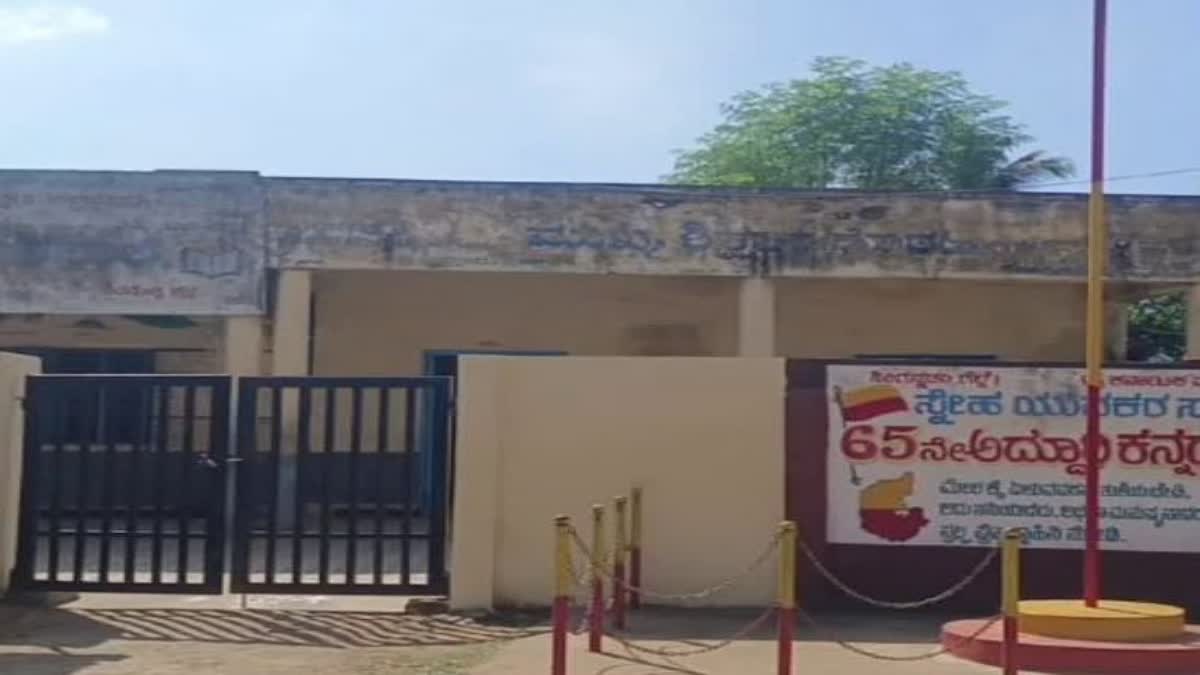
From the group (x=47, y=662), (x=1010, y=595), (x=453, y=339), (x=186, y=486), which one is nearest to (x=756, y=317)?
(x=453, y=339)

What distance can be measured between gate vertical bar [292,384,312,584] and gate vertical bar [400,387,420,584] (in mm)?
787

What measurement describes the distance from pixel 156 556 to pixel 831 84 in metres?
28.7

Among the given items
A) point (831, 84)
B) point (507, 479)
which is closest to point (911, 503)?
point (507, 479)

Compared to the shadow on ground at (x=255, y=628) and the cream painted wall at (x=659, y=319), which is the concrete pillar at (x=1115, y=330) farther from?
the shadow on ground at (x=255, y=628)

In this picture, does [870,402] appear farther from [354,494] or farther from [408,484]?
[354,494]

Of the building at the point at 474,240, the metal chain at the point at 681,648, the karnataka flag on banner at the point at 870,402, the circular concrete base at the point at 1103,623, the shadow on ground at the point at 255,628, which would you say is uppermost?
the building at the point at 474,240

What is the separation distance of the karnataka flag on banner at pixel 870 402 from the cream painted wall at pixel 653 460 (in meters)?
0.53

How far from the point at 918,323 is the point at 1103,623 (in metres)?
13.1

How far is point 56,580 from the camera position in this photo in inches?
535

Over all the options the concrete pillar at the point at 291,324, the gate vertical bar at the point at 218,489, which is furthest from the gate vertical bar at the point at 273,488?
the concrete pillar at the point at 291,324

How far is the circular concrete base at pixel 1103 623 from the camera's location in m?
10.9

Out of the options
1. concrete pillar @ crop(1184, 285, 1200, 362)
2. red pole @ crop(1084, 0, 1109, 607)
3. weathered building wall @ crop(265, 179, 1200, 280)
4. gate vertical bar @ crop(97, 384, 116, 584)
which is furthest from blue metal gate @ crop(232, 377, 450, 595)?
concrete pillar @ crop(1184, 285, 1200, 362)

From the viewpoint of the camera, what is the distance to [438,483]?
13672mm

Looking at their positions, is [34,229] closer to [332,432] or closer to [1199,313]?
[332,432]
